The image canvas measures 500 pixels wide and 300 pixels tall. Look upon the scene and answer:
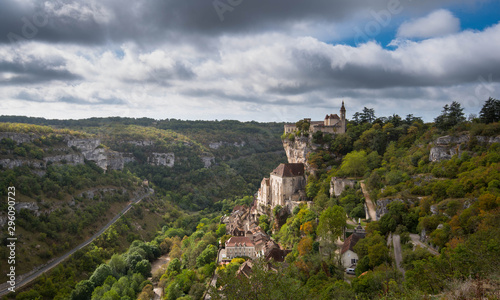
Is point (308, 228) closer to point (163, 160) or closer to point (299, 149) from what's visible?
point (299, 149)

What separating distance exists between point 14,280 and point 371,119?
56852mm

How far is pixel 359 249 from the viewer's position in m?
24.2

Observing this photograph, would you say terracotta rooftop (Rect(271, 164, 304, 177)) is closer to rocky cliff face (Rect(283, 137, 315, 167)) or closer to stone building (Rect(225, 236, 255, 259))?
rocky cliff face (Rect(283, 137, 315, 167))

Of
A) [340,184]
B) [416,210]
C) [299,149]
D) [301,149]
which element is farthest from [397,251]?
[299,149]

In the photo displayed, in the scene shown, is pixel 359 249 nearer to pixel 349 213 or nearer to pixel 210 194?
pixel 349 213

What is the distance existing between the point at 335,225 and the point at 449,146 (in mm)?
16433

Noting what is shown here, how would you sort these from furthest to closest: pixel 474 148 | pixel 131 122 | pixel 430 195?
pixel 131 122 → pixel 474 148 → pixel 430 195

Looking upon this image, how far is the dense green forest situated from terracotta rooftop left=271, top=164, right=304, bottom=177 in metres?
2.22

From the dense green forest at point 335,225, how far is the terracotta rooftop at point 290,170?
87.5 inches

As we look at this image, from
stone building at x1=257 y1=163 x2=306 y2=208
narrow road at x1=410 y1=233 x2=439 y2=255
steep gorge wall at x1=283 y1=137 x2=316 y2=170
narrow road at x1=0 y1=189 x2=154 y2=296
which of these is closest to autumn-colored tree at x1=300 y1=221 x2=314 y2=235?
narrow road at x1=410 y1=233 x2=439 y2=255

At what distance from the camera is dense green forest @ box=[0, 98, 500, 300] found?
15375 mm

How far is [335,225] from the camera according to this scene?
27734 mm

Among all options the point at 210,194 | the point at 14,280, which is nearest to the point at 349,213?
the point at 14,280

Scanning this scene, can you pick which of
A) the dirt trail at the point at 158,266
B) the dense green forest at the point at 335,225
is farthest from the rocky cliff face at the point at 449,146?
the dirt trail at the point at 158,266
